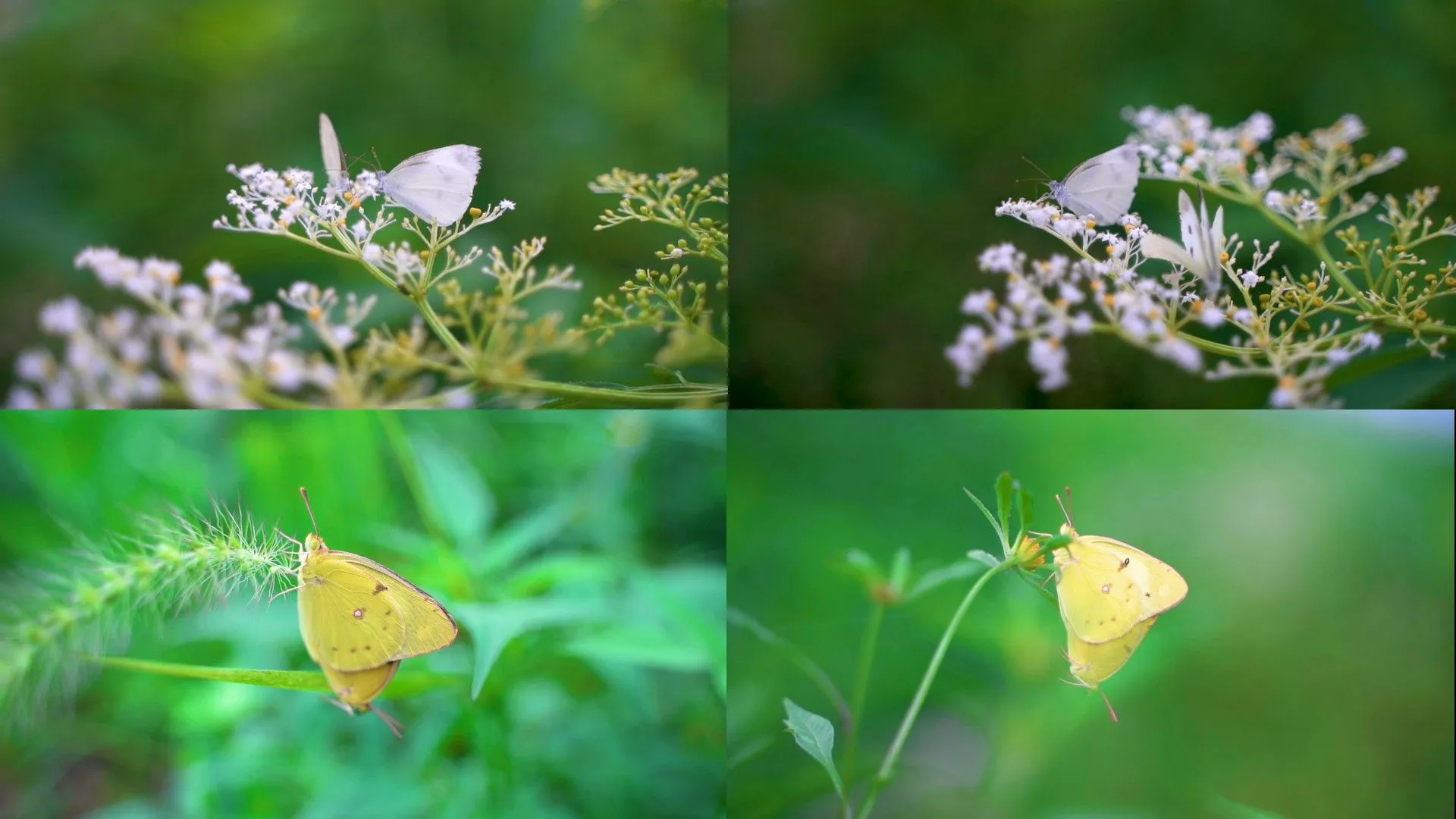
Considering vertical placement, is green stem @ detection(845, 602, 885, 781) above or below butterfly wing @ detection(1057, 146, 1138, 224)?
below

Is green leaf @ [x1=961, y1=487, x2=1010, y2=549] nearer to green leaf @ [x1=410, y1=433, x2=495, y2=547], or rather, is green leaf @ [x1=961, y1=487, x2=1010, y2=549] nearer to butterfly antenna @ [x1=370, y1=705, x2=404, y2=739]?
butterfly antenna @ [x1=370, y1=705, x2=404, y2=739]

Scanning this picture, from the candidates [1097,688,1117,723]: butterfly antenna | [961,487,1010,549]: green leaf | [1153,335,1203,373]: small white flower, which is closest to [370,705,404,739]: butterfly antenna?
[1097,688,1117,723]: butterfly antenna

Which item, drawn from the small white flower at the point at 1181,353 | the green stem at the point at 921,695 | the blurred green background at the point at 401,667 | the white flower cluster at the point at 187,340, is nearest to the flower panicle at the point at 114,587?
the blurred green background at the point at 401,667

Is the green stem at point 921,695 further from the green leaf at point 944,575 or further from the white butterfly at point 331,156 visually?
the white butterfly at point 331,156

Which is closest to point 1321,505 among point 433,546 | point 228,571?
point 433,546

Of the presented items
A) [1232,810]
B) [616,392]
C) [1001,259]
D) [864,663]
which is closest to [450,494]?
[616,392]

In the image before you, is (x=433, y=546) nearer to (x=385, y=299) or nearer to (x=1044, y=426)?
(x=385, y=299)

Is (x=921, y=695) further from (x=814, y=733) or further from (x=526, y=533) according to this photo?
(x=526, y=533)
